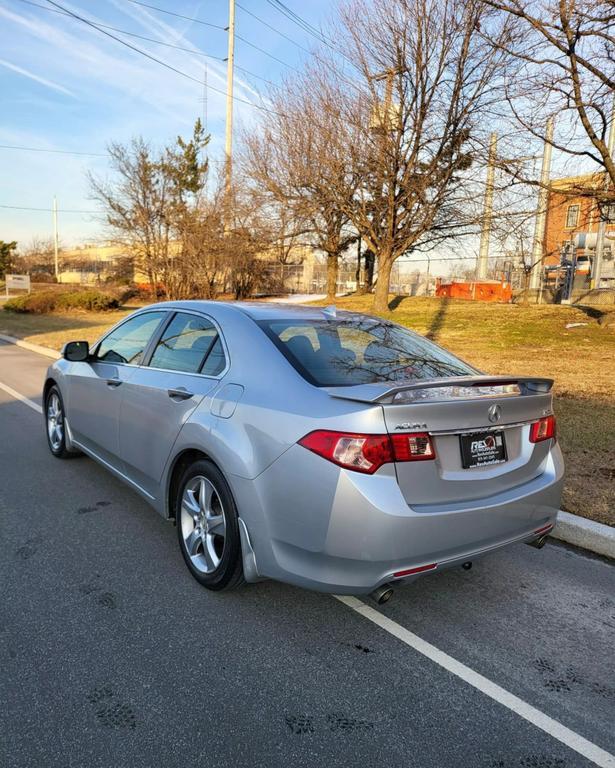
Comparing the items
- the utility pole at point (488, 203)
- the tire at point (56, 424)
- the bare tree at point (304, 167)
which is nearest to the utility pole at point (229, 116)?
the bare tree at point (304, 167)

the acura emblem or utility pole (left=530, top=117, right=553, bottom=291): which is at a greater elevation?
utility pole (left=530, top=117, right=553, bottom=291)

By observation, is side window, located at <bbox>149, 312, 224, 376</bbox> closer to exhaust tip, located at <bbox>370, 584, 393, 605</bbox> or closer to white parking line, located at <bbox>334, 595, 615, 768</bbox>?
exhaust tip, located at <bbox>370, 584, 393, 605</bbox>

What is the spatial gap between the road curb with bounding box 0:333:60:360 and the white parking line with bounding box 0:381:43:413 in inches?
164

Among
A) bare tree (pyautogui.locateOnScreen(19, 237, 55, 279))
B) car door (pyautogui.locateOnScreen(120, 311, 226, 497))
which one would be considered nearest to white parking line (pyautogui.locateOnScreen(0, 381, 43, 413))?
car door (pyautogui.locateOnScreen(120, 311, 226, 497))

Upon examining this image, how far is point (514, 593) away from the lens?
11.3ft

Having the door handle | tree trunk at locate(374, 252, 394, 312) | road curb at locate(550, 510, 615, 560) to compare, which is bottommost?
road curb at locate(550, 510, 615, 560)

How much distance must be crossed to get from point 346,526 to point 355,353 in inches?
46.5

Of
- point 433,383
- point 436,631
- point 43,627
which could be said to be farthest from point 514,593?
point 43,627

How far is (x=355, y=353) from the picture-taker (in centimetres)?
344

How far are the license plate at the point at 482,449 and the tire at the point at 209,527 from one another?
3.89 ft

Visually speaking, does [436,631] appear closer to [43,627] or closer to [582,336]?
[43,627]

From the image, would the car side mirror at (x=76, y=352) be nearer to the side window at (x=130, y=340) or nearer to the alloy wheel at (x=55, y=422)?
the side window at (x=130, y=340)

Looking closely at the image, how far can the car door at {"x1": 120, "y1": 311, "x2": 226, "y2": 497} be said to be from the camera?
3510 mm

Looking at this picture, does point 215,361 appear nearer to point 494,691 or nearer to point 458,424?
point 458,424
